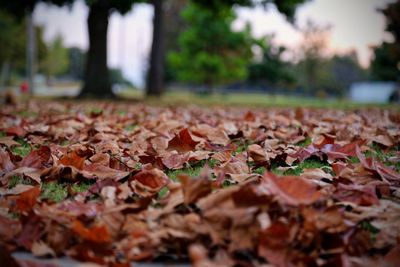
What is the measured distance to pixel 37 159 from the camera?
2166 millimetres

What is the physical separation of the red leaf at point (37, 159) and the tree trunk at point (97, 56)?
33.5 feet

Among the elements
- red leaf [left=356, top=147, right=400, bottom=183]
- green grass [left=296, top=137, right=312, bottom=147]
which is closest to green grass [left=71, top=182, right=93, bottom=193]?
red leaf [left=356, top=147, right=400, bottom=183]

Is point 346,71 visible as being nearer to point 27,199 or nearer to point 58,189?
point 58,189

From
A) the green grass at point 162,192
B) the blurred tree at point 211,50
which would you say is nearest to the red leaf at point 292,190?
the green grass at point 162,192

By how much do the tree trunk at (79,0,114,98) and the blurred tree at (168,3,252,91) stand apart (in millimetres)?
18445

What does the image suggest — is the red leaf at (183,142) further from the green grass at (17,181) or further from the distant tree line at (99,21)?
the distant tree line at (99,21)

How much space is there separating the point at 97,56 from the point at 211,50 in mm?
20155

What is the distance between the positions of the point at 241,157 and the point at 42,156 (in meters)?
1.10

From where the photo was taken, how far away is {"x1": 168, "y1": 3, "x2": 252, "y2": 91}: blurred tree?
102 feet

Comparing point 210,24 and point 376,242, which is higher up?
point 210,24

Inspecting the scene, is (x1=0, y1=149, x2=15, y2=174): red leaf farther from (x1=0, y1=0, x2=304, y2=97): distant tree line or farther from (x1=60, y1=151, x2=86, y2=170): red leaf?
(x1=0, y1=0, x2=304, y2=97): distant tree line

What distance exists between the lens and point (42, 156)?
222cm

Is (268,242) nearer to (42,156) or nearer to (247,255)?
(247,255)

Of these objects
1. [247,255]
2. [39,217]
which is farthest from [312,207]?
[39,217]
